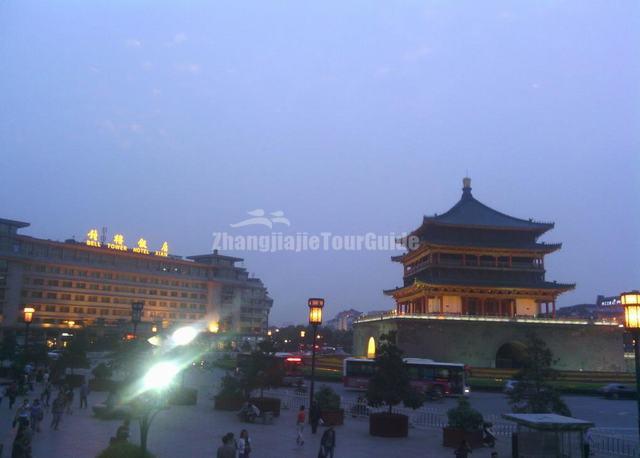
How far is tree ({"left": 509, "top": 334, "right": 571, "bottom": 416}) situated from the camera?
18.6 meters

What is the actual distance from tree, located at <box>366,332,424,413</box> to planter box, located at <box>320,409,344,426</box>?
2437 mm

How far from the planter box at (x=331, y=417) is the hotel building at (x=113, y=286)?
64.9m

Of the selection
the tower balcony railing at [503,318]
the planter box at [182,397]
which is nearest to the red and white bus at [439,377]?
the planter box at [182,397]

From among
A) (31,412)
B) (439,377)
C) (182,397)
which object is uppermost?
(439,377)

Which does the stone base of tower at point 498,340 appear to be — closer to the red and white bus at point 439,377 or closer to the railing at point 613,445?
the red and white bus at point 439,377

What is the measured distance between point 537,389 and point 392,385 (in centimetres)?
497

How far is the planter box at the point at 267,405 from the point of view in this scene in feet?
80.3

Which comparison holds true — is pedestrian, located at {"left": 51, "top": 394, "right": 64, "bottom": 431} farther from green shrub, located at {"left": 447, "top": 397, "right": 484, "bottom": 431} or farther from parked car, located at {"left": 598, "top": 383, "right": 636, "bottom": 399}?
parked car, located at {"left": 598, "top": 383, "right": 636, "bottom": 399}

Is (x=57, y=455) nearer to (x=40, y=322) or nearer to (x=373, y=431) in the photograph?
(x=373, y=431)

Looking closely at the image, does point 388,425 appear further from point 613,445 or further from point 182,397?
point 182,397

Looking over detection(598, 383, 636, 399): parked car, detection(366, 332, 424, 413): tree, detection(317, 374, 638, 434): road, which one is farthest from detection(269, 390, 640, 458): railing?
detection(598, 383, 636, 399): parked car

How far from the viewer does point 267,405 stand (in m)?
24.8

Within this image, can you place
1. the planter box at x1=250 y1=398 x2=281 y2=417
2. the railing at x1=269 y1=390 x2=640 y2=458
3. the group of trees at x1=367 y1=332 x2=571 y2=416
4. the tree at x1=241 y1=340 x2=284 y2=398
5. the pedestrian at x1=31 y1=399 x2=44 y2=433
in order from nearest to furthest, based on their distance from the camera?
the pedestrian at x1=31 y1=399 x2=44 y2=433 < the group of trees at x1=367 y1=332 x2=571 y2=416 < the railing at x1=269 y1=390 x2=640 y2=458 < the planter box at x1=250 y1=398 x2=281 y2=417 < the tree at x1=241 y1=340 x2=284 y2=398

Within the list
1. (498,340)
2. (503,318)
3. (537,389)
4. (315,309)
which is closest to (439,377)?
(315,309)
